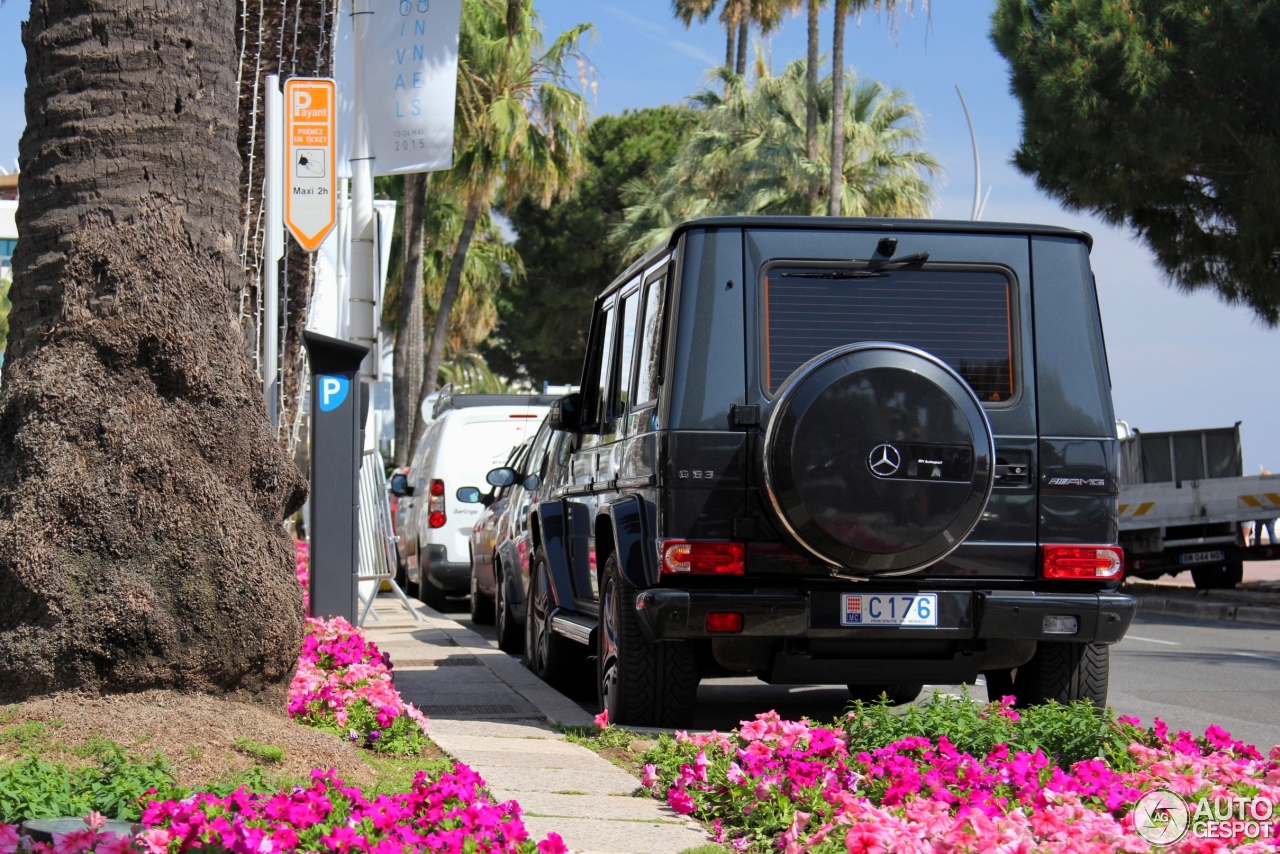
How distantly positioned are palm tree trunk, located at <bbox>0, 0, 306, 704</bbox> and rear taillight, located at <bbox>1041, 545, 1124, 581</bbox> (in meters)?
3.28

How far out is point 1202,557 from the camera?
20.8 m

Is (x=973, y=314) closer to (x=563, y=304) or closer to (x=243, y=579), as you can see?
(x=243, y=579)

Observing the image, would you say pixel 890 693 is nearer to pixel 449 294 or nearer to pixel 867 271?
pixel 867 271

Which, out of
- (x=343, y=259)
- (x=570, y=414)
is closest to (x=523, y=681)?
(x=570, y=414)

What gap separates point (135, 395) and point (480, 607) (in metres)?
9.23

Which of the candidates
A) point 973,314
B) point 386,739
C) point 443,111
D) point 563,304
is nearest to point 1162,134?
point 443,111

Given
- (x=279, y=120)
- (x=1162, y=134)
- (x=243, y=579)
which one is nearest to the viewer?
(x=243, y=579)

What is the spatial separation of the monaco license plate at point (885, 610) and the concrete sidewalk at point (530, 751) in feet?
4.23

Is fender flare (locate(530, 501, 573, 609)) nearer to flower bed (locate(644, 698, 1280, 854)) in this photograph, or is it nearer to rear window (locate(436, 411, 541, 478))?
flower bed (locate(644, 698, 1280, 854))

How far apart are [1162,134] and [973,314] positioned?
14262 millimetres

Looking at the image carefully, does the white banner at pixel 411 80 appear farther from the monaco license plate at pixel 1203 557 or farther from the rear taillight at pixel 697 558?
the monaco license plate at pixel 1203 557

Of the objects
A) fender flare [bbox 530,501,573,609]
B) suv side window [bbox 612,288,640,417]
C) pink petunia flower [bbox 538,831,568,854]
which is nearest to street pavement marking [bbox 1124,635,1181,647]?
fender flare [bbox 530,501,573,609]

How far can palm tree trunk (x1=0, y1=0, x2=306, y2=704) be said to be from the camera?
4953 millimetres

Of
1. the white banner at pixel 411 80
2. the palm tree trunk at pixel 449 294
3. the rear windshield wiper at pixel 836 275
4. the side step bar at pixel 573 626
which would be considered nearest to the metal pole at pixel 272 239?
the white banner at pixel 411 80
